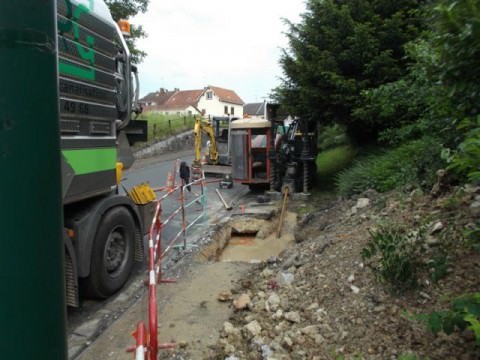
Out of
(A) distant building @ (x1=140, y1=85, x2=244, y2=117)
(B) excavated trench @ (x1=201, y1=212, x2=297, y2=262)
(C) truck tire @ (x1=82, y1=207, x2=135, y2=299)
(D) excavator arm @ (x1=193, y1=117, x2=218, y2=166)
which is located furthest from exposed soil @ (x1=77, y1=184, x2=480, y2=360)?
(A) distant building @ (x1=140, y1=85, x2=244, y2=117)

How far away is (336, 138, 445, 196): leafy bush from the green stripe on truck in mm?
4592

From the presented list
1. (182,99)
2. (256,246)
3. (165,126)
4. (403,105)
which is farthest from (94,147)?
(182,99)

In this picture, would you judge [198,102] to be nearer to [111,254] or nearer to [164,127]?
[164,127]

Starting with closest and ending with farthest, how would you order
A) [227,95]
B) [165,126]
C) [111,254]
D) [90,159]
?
[90,159] < [111,254] < [165,126] < [227,95]

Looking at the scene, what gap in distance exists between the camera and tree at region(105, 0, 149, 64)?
18.1 metres

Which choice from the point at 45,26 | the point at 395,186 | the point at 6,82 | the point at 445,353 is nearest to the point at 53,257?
the point at 6,82

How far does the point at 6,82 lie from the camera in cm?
96

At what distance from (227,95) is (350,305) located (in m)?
69.6

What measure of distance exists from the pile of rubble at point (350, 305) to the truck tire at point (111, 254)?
1534 mm

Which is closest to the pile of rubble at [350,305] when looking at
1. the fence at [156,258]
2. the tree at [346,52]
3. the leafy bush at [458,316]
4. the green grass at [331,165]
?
the leafy bush at [458,316]

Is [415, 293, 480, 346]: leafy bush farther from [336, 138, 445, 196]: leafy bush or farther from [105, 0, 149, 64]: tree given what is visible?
[105, 0, 149, 64]: tree

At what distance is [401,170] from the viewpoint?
754cm

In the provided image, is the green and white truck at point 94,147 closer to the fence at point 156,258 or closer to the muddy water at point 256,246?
the fence at point 156,258

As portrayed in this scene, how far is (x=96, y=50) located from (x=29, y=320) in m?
4.48
